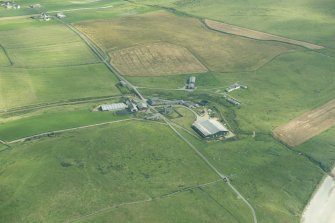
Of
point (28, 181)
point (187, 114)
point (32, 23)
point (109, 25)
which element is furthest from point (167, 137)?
point (32, 23)

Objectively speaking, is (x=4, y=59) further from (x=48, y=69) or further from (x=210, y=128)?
(x=210, y=128)

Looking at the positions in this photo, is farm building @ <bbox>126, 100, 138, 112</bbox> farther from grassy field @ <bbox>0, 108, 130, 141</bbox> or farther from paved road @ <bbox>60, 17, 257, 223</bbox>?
paved road @ <bbox>60, 17, 257, 223</bbox>

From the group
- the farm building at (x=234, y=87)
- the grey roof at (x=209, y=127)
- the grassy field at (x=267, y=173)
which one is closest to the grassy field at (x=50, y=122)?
the grey roof at (x=209, y=127)

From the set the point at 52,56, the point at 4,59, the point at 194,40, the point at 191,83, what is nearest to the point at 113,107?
the point at 191,83

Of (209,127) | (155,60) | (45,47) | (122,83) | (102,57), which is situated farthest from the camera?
(45,47)

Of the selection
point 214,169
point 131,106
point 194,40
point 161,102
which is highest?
point 194,40

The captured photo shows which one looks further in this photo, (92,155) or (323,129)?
(323,129)

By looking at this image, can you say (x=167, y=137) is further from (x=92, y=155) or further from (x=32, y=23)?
(x=32, y=23)
